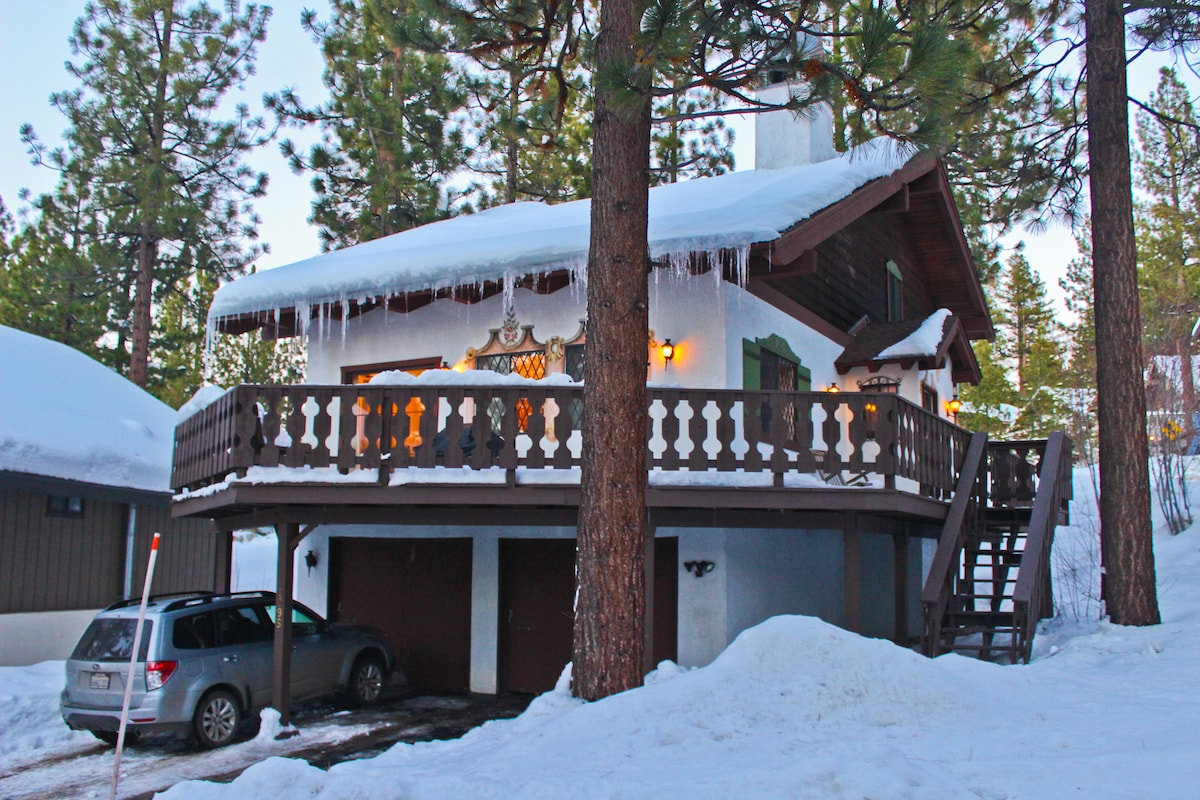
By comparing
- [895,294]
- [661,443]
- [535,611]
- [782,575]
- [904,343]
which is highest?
[895,294]

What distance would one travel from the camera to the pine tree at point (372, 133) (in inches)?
1026

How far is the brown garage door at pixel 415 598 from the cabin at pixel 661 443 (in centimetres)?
3

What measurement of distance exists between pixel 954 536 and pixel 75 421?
1394 cm

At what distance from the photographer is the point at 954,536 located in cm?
1193

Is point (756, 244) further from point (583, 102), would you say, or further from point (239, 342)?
point (239, 342)

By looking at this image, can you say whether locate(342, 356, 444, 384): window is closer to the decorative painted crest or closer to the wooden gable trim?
the decorative painted crest

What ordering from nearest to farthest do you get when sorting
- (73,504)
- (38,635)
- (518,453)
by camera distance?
(518,453), (38,635), (73,504)

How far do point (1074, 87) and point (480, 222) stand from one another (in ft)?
29.7

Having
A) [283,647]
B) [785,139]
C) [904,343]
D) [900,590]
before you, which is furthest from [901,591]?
[785,139]

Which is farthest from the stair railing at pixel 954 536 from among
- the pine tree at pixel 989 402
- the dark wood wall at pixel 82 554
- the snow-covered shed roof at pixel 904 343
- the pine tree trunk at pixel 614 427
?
the pine tree at pixel 989 402

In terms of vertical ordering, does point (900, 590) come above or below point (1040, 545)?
below

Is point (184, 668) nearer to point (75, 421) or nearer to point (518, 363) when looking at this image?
point (518, 363)

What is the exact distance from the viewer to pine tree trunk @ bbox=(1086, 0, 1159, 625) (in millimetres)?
12508

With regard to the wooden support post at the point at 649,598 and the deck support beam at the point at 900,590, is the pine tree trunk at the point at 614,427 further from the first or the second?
the deck support beam at the point at 900,590
